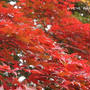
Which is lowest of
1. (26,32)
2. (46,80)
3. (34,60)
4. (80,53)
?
(80,53)

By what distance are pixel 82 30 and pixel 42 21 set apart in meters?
0.77

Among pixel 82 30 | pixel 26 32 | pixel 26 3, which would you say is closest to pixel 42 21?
pixel 26 3

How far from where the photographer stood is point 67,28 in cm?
319

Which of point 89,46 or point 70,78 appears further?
point 89,46

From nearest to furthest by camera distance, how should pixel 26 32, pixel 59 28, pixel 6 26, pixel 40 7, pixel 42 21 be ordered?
pixel 6 26 → pixel 26 32 → pixel 59 28 → pixel 40 7 → pixel 42 21

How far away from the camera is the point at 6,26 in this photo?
1.58 meters

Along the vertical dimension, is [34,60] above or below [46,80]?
above

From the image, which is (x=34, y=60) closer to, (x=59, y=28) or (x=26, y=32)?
(x=26, y=32)

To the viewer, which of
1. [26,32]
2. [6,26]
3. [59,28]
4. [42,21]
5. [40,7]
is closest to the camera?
[6,26]

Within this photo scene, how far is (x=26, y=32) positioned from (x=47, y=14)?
1.90 metres

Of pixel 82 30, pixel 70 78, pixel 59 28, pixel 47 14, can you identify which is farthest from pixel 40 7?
pixel 70 78

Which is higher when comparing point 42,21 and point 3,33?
point 3,33

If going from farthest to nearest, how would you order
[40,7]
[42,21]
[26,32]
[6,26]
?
[42,21] → [40,7] → [26,32] → [6,26]

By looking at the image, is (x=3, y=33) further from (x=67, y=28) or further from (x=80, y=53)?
(x=80, y=53)
